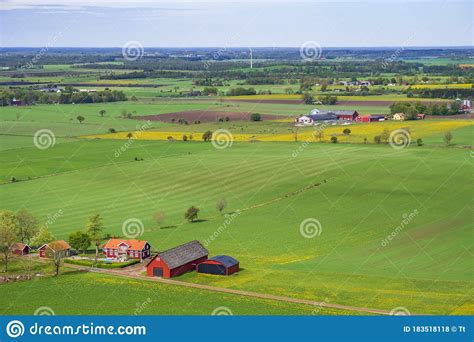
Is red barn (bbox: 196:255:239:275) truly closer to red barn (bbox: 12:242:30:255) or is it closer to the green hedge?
the green hedge

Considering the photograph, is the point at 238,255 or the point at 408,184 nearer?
the point at 238,255

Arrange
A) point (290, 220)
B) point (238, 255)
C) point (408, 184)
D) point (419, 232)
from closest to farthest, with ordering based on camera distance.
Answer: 1. point (238, 255)
2. point (419, 232)
3. point (290, 220)
4. point (408, 184)

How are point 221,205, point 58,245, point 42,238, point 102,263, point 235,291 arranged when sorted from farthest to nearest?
point 221,205
point 42,238
point 102,263
point 58,245
point 235,291

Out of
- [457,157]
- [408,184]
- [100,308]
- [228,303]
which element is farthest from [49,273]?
[457,157]

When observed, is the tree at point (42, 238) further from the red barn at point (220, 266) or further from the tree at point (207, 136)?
the tree at point (207, 136)

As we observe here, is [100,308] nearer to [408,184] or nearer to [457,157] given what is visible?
[408,184]

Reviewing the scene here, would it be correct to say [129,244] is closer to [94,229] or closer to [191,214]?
[94,229]

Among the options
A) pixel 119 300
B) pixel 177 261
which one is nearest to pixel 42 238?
pixel 177 261
